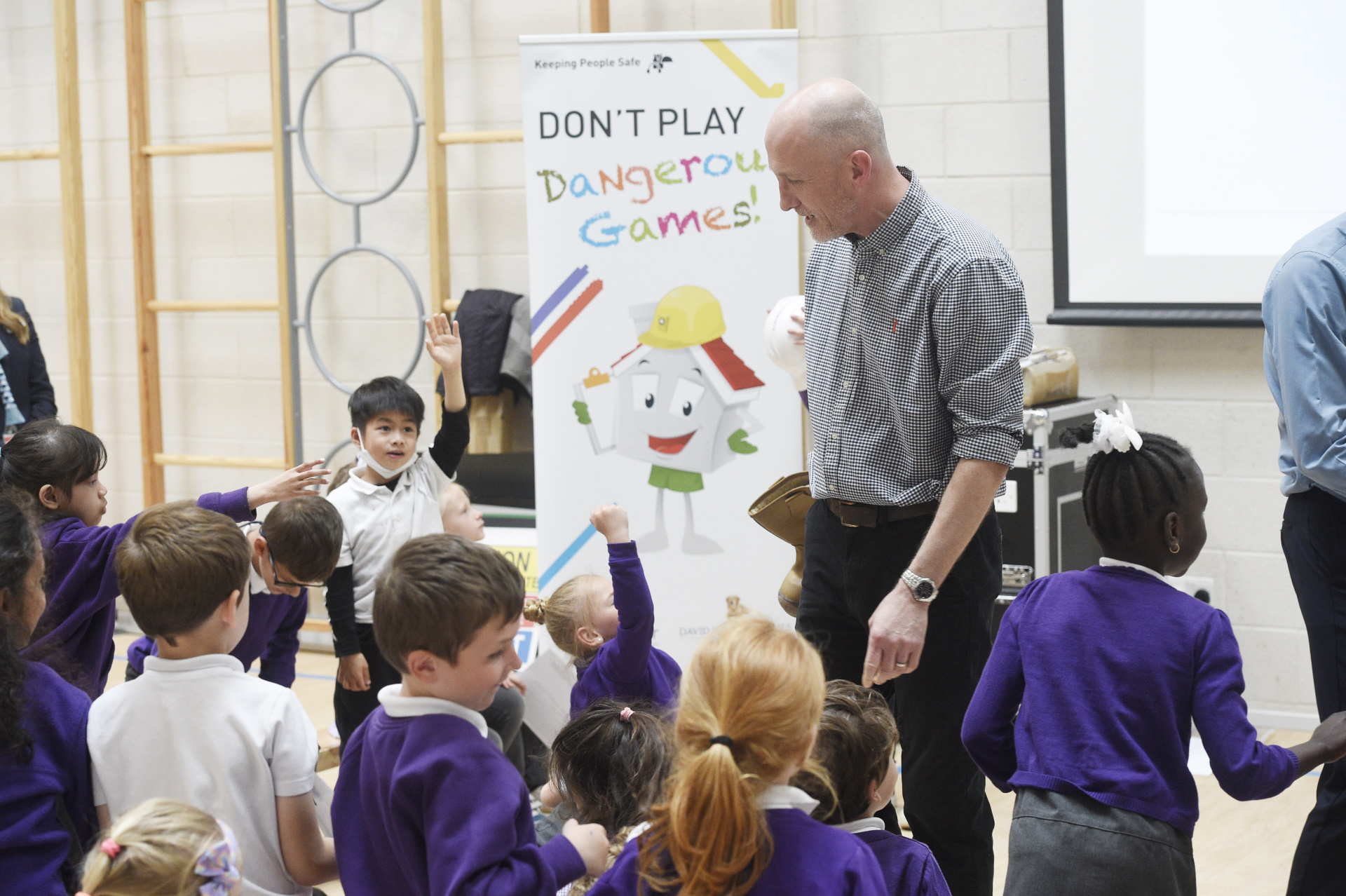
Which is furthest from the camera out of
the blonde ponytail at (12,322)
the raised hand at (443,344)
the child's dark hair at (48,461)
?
the blonde ponytail at (12,322)

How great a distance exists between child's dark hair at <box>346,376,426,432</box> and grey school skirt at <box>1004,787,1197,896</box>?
5.68ft

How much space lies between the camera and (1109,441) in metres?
1.55

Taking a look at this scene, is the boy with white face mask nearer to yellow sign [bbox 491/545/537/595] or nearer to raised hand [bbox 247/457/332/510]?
raised hand [bbox 247/457/332/510]

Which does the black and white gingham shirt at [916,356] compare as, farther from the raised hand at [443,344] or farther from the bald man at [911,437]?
the raised hand at [443,344]

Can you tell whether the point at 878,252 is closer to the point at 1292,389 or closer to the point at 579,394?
the point at 1292,389

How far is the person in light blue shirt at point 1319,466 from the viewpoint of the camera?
1.89 metres

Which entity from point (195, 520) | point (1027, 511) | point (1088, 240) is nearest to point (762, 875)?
point (195, 520)

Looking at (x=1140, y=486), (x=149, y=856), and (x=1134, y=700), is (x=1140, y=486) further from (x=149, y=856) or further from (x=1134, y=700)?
(x=149, y=856)

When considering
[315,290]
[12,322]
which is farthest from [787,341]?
[12,322]

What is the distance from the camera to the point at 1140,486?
1542 millimetres

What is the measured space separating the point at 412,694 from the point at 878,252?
1.02 meters

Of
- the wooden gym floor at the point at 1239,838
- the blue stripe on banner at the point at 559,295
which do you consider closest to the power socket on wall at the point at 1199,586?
the wooden gym floor at the point at 1239,838

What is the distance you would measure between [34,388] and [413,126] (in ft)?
4.90

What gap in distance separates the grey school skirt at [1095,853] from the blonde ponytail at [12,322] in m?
3.61
